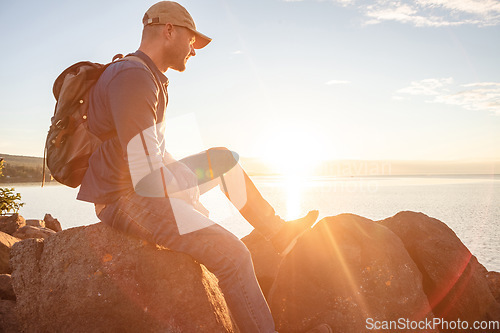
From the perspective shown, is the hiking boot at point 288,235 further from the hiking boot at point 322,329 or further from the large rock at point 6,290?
the large rock at point 6,290

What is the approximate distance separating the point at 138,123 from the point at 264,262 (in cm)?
389

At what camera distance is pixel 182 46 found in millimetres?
3949

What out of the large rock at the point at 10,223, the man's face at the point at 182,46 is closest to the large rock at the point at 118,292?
the man's face at the point at 182,46

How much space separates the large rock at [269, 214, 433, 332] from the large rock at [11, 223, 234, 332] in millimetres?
1241

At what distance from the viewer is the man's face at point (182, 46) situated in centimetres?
390

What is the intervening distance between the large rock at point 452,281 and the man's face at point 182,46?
4166 mm

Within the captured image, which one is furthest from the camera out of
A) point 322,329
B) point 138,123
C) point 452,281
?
point 452,281

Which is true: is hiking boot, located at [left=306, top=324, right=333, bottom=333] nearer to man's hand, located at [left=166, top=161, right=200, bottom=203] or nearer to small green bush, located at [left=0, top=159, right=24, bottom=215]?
man's hand, located at [left=166, top=161, right=200, bottom=203]

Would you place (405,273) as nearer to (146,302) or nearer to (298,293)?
(298,293)

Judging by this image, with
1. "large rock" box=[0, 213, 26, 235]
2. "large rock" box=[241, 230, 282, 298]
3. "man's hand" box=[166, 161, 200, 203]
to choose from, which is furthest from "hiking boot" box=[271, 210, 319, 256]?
"large rock" box=[0, 213, 26, 235]

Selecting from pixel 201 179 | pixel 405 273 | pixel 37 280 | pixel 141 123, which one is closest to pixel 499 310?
pixel 405 273

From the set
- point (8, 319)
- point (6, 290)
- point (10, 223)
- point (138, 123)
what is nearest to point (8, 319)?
point (8, 319)

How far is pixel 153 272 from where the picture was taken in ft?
12.5

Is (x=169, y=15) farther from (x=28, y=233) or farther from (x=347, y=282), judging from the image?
(x=28, y=233)
